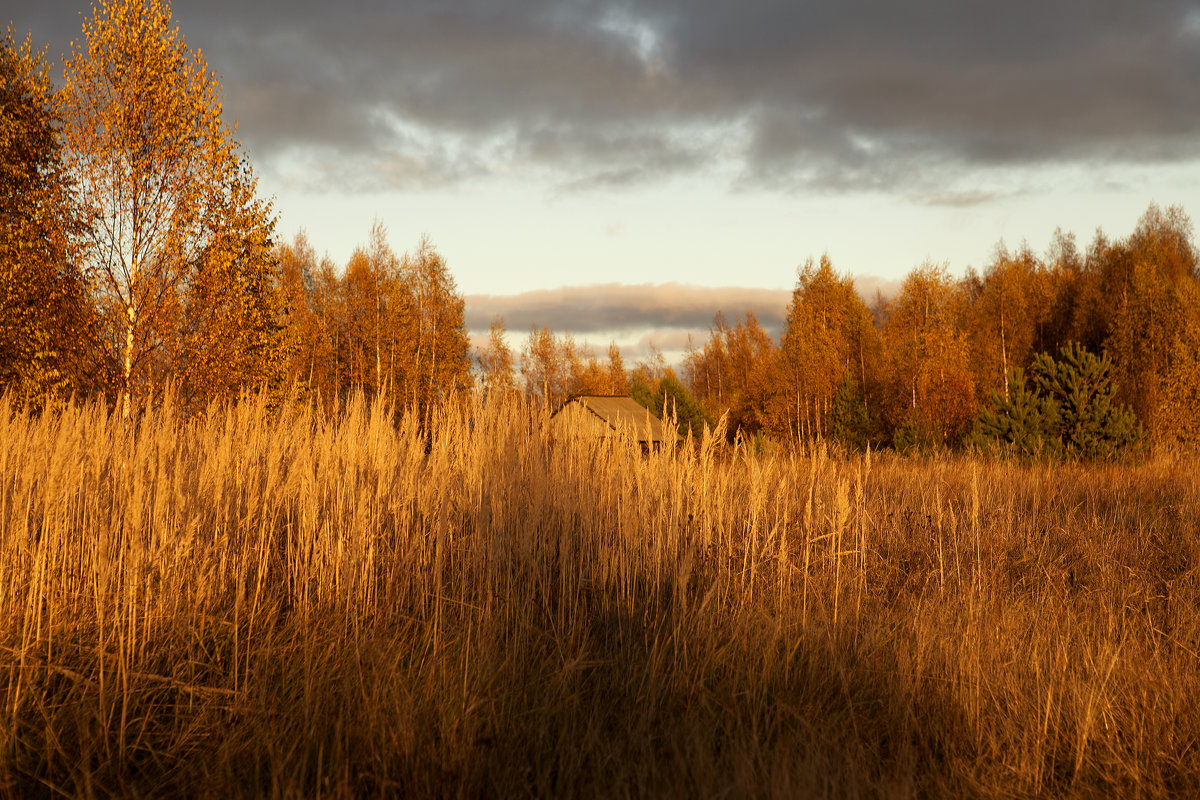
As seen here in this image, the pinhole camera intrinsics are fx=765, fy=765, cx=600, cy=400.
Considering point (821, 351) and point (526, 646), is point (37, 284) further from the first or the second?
point (821, 351)

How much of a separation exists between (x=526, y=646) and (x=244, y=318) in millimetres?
9643

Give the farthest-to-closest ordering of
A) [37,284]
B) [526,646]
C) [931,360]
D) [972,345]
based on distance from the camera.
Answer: [972,345] → [931,360] → [37,284] → [526,646]

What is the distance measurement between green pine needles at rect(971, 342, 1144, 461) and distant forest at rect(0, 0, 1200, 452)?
0.06 m

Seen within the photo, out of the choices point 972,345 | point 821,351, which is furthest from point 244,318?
point 972,345

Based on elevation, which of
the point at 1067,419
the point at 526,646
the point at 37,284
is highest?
the point at 37,284

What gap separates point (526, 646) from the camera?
308 centimetres

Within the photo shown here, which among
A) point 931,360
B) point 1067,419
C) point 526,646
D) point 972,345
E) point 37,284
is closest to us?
point 526,646

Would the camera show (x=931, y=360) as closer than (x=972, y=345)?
Yes

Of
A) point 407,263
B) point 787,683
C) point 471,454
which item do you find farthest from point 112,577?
point 407,263

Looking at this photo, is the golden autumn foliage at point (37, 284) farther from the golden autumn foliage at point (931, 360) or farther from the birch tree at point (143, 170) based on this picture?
the golden autumn foliage at point (931, 360)

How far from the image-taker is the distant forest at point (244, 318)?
1031 cm

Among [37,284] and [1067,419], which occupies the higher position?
[37,284]

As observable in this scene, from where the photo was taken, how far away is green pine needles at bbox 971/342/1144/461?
13.5m

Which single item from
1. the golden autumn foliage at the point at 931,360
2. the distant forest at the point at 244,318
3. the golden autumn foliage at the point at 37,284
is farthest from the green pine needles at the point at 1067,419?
the golden autumn foliage at the point at 37,284
